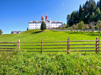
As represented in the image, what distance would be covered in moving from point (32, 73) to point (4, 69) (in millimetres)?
1859

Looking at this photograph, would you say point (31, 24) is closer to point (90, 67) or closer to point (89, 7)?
point (89, 7)

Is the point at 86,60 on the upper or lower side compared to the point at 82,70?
upper

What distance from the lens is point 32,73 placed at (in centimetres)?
340

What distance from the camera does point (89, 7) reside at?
6338 centimetres

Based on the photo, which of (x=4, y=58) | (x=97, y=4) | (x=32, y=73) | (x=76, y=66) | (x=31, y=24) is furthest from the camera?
(x=31, y=24)

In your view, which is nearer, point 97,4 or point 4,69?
point 4,69

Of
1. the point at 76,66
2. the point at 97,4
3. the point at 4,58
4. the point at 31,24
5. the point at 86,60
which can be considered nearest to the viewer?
the point at 76,66

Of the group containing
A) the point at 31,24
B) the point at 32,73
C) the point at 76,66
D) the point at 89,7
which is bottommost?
the point at 32,73

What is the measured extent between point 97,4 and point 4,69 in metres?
86.2

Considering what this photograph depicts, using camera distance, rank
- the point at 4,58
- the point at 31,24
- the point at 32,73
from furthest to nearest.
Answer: the point at 31,24
the point at 4,58
the point at 32,73

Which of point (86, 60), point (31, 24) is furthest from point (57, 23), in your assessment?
point (86, 60)

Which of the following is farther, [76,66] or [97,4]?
[97,4]

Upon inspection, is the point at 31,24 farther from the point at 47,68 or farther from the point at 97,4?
the point at 47,68

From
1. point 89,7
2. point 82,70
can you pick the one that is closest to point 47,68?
point 82,70
